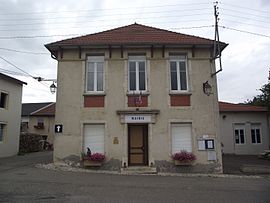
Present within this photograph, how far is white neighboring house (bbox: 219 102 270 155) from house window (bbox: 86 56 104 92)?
15888mm

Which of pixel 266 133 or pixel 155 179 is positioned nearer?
pixel 155 179

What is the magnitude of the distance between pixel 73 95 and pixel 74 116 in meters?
1.07

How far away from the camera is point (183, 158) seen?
1483cm

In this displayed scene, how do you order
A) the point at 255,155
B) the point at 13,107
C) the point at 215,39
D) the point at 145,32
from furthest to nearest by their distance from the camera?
the point at 255,155, the point at 13,107, the point at 145,32, the point at 215,39

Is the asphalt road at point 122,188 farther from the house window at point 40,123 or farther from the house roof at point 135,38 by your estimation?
the house window at point 40,123

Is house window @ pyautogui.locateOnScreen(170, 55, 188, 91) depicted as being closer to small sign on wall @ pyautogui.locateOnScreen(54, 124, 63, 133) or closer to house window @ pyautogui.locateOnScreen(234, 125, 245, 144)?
small sign on wall @ pyautogui.locateOnScreen(54, 124, 63, 133)

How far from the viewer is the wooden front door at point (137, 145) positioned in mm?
15602

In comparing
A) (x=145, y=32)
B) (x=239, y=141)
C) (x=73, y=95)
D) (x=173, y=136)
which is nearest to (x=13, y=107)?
(x=73, y=95)

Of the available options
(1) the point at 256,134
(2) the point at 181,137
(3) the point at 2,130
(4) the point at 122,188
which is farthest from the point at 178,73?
(1) the point at 256,134

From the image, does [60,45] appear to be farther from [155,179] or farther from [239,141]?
[239,141]

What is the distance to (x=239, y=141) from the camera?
2886 cm

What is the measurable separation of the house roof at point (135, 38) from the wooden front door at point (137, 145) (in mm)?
4295

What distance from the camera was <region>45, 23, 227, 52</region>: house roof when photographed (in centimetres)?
1574

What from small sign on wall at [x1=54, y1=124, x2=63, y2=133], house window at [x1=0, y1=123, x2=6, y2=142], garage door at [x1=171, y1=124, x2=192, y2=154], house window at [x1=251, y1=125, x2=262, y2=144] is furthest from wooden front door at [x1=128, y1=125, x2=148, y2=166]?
house window at [x1=251, y1=125, x2=262, y2=144]
